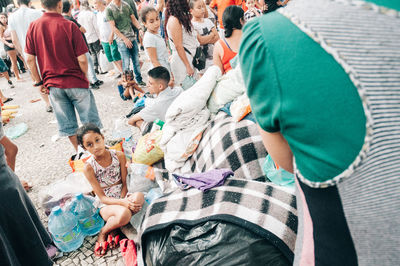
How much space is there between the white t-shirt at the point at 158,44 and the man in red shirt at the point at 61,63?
940 millimetres

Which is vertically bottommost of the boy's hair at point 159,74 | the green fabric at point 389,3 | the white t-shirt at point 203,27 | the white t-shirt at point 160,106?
the white t-shirt at point 160,106

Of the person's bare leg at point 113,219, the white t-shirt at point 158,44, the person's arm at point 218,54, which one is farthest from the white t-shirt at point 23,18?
the person's bare leg at point 113,219

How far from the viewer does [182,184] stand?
1903 mm

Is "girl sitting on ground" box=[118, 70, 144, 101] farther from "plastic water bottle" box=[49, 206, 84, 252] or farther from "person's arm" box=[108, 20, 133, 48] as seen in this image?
"plastic water bottle" box=[49, 206, 84, 252]

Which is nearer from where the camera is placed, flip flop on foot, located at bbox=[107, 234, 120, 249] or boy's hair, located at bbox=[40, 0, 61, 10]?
flip flop on foot, located at bbox=[107, 234, 120, 249]

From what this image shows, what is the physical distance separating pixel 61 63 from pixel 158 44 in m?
1.37

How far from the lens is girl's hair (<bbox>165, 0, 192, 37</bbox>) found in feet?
12.1

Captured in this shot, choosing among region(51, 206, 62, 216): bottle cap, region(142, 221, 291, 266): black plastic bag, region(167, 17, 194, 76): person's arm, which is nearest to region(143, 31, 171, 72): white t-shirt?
region(167, 17, 194, 76): person's arm

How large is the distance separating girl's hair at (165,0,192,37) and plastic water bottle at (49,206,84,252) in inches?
108

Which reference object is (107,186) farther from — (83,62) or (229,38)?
(229,38)

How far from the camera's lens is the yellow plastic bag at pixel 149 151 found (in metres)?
2.80

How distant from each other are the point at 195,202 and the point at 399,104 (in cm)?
127

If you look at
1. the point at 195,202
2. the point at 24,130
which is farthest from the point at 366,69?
the point at 24,130

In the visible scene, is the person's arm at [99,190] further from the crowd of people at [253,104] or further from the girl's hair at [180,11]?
the girl's hair at [180,11]
